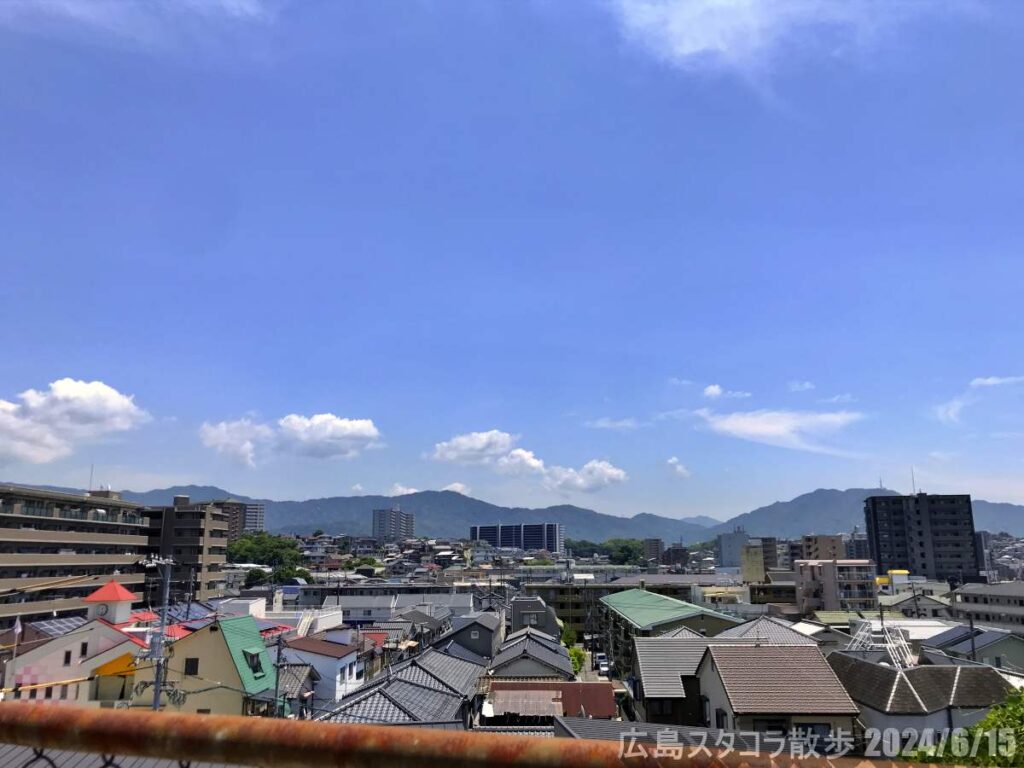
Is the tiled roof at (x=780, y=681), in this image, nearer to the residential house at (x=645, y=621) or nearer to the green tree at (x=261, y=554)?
the residential house at (x=645, y=621)

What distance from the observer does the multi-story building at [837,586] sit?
64625 millimetres

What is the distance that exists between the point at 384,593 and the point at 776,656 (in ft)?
207

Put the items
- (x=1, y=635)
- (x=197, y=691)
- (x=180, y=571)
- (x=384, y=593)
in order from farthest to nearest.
Answer: (x=384, y=593)
(x=180, y=571)
(x=1, y=635)
(x=197, y=691)

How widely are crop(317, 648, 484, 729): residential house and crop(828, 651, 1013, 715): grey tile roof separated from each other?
13.5 metres

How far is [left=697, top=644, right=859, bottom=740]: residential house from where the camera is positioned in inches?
765

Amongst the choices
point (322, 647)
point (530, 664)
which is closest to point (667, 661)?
point (530, 664)

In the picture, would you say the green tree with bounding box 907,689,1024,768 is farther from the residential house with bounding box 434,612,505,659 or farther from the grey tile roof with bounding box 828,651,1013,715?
the residential house with bounding box 434,612,505,659

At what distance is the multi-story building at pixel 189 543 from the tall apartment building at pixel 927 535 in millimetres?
102155

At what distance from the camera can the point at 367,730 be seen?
1621 mm

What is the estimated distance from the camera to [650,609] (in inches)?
1784

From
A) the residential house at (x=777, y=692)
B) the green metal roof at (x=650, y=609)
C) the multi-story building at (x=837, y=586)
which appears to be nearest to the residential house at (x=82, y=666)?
the residential house at (x=777, y=692)

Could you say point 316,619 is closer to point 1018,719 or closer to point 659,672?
point 659,672

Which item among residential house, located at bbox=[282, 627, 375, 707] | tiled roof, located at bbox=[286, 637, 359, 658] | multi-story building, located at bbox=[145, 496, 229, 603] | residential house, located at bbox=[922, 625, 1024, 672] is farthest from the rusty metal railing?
multi-story building, located at bbox=[145, 496, 229, 603]

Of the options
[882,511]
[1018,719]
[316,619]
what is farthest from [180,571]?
[882,511]
